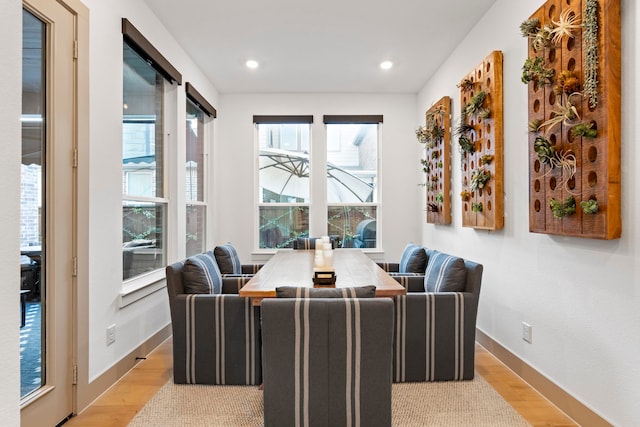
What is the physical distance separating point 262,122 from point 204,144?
0.86 m

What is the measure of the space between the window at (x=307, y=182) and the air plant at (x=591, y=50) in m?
3.60

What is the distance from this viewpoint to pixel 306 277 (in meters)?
2.61

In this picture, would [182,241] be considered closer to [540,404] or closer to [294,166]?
[294,166]

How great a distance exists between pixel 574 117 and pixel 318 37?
2.38 m

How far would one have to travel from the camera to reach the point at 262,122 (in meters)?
5.34

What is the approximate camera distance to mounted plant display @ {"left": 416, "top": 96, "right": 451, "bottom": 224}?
161 inches

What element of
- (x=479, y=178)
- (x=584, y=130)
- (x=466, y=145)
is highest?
(x=466, y=145)

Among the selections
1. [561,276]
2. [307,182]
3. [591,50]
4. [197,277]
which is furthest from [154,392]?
[307,182]

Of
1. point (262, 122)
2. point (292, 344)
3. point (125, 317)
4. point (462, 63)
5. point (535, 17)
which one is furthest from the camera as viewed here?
point (262, 122)

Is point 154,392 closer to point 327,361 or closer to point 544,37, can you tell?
point 327,361

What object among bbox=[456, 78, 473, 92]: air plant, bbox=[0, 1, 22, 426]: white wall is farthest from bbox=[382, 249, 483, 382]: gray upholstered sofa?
bbox=[0, 1, 22, 426]: white wall

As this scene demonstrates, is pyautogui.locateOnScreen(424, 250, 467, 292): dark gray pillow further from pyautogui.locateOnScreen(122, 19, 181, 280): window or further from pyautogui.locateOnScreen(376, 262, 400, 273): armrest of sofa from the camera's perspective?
pyautogui.locateOnScreen(122, 19, 181, 280): window

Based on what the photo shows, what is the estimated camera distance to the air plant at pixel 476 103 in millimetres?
3113

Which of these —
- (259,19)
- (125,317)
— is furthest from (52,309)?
(259,19)
